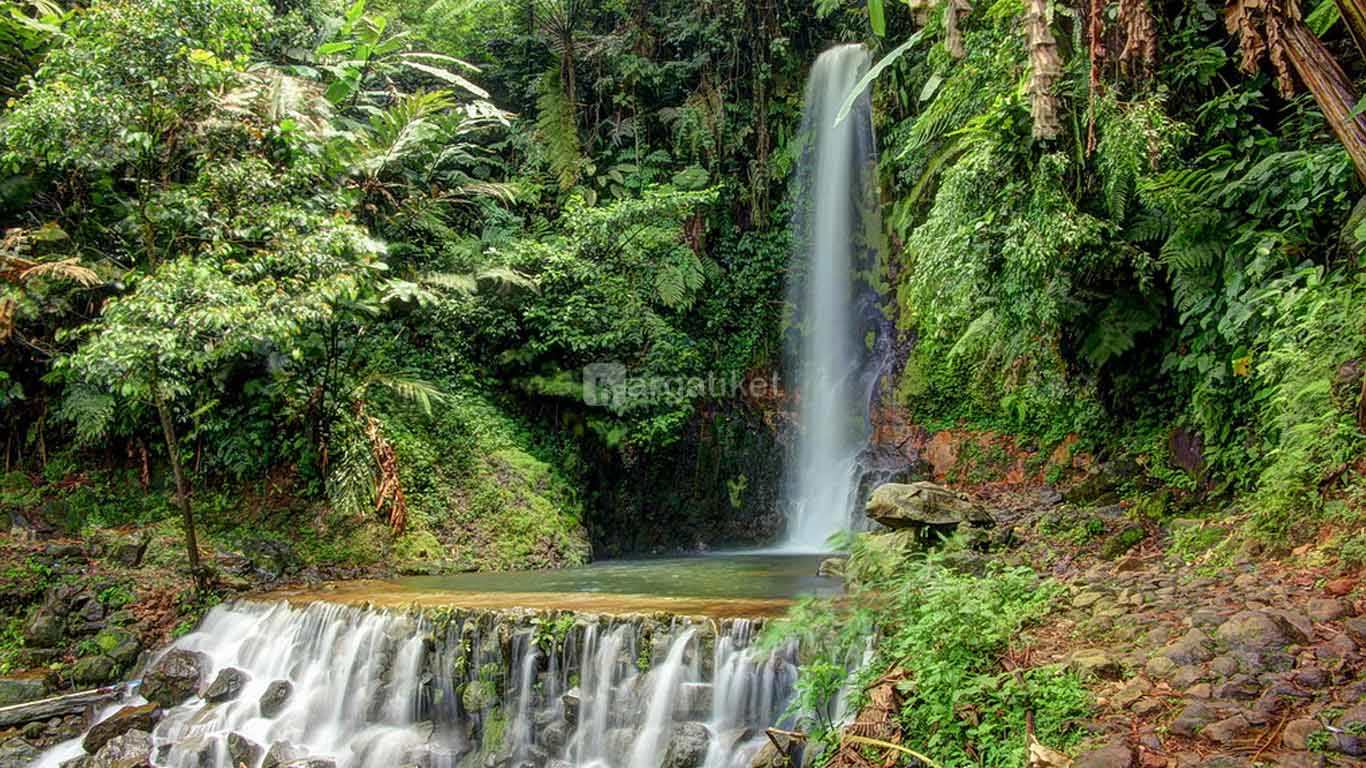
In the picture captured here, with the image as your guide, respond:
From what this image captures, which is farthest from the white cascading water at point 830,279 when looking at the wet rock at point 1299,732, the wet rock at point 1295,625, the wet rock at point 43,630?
the wet rock at point 1299,732

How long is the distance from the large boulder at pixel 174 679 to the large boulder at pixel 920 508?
6062mm

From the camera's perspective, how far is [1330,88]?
372cm

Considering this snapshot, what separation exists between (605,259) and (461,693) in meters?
7.45

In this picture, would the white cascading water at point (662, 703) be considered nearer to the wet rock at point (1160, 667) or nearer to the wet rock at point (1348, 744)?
the wet rock at point (1160, 667)

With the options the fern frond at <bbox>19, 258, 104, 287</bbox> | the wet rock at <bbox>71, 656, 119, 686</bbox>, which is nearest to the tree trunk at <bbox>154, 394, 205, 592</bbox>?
the wet rock at <bbox>71, 656, 119, 686</bbox>

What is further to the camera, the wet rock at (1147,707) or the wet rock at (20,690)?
the wet rock at (20,690)

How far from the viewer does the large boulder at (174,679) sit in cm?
723

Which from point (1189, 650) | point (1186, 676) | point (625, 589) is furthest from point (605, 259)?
point (1186, 676)

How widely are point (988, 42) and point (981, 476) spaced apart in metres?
5.87

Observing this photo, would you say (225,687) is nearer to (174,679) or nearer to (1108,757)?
(174,679)

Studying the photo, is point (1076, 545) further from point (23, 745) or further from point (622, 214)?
point (23, 745)

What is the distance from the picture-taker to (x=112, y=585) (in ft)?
27.4

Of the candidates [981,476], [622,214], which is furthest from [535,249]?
[981,476]

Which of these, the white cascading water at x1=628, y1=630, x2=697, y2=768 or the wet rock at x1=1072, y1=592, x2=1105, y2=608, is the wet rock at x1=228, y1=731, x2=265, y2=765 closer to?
the white cascading water at x1=628, y1=630, x2=697, y2=768
